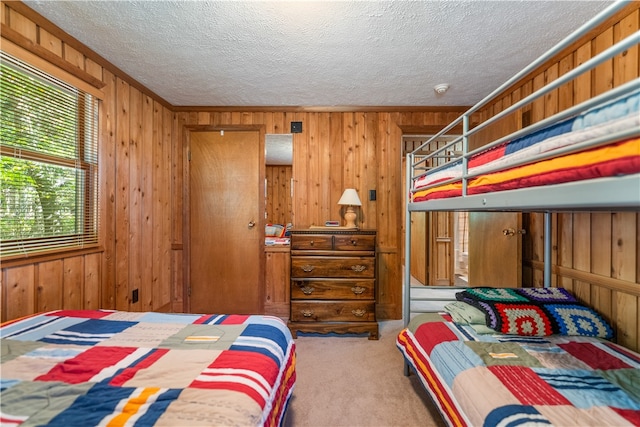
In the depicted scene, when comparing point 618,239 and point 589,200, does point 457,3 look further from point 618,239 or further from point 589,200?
point 618,239

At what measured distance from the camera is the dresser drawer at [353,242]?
2598 millimetres

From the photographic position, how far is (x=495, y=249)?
100 inches

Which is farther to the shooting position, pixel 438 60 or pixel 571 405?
pixel 438 60

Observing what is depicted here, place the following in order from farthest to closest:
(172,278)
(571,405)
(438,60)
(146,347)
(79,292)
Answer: (172,278), (438,60), (79,292), (146,347), (571,405)

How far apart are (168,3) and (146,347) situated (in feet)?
5.96

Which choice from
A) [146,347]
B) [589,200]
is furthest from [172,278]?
[589,200]

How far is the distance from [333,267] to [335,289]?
21 cm

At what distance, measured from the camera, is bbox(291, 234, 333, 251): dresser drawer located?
2604 mm

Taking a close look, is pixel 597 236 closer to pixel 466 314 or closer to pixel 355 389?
pixel 466 314

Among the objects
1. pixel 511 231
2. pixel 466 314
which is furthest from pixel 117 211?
pixel 511 231

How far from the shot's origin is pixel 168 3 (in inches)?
61.0

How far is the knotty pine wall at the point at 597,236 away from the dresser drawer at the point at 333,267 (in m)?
1.43

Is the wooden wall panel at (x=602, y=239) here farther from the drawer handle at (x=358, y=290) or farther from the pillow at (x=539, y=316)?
the drawer handle at (x=358, y=290)

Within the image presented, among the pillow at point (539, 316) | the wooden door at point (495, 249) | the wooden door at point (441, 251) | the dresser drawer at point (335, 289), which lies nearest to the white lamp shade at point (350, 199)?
the dresser drawer at point (335, 289)
